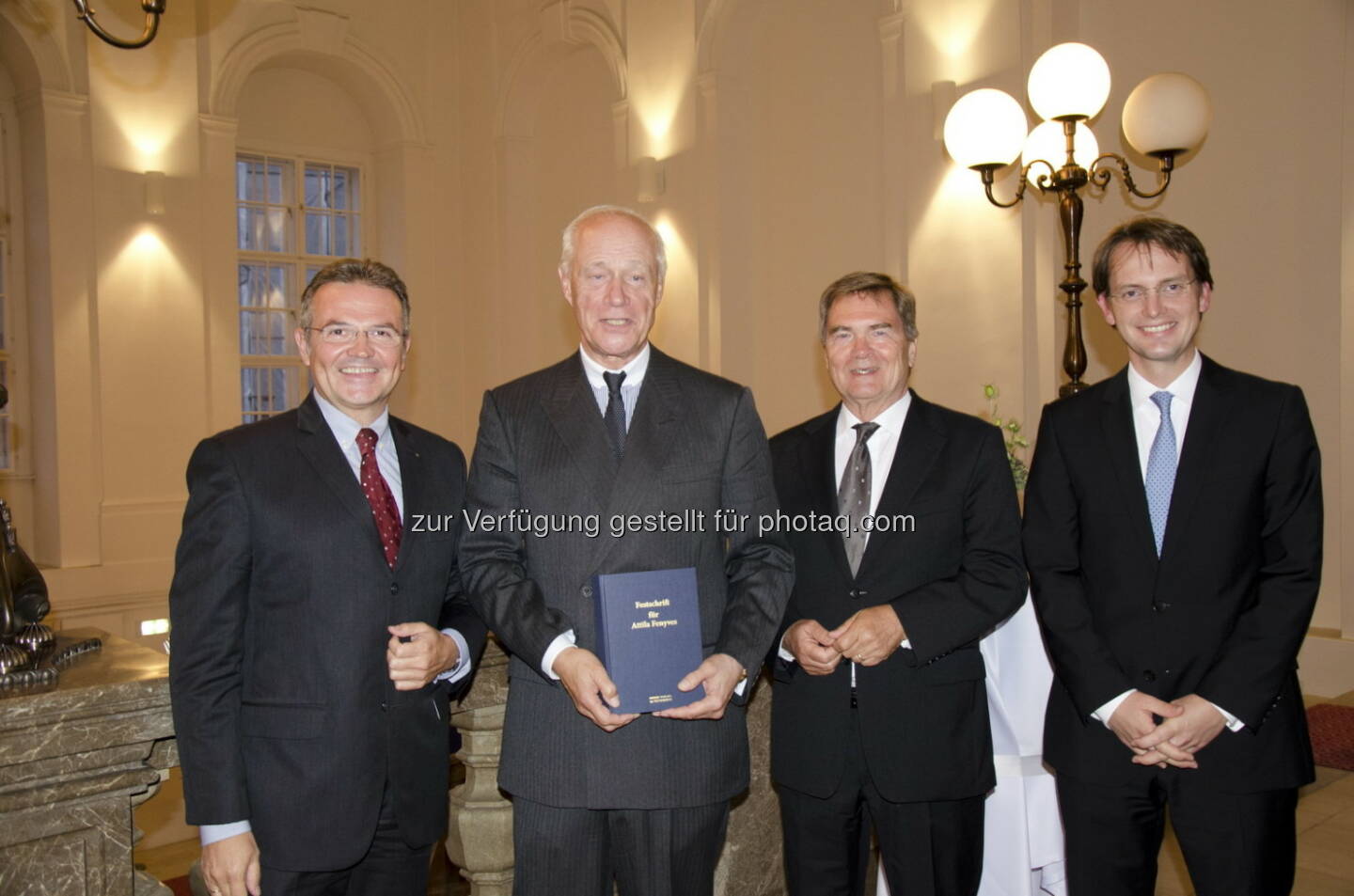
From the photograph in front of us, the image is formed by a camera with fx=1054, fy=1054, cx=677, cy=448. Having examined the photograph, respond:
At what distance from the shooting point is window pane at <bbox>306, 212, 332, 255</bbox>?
10430mm

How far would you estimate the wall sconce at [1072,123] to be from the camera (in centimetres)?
442

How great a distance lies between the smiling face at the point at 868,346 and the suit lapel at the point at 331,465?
111 centimetres

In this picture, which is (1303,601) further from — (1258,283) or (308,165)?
(308,165)

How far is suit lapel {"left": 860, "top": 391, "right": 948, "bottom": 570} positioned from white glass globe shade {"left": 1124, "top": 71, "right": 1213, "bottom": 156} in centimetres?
271

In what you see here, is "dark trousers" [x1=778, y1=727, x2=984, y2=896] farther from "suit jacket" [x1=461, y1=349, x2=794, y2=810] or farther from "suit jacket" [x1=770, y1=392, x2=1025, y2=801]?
"suit jacket" [x1=461, y1=349, x2=794, y2=810]

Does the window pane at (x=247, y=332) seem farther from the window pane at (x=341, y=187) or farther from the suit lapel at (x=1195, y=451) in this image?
the suit lapel at (x=1195, y=451)

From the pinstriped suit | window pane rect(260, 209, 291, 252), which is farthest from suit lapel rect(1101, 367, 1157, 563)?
window pane rect(260, 209, 291, 252)

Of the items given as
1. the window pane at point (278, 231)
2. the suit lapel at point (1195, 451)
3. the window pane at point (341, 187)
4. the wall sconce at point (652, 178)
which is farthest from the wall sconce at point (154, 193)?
the suit lapel at point (1195, 451)

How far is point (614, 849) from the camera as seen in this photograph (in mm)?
2070

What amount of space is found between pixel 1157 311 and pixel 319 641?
185 cm

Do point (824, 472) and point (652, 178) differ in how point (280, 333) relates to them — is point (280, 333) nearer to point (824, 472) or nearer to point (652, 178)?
point (652, 178)

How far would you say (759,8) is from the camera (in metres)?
7.71

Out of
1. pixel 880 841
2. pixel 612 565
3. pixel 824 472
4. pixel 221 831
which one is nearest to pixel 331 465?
pixel 612 565

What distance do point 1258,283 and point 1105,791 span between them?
4.22 m
